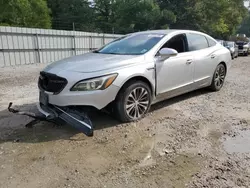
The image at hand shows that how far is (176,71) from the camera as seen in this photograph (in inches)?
176

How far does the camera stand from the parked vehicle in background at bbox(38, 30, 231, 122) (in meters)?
3.41

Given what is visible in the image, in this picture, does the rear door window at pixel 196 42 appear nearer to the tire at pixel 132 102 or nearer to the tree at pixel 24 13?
the tire at pixel 132 102

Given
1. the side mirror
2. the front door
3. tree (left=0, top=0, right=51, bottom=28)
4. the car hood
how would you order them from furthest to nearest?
tree (left=0, top=0, right=51, bottom=28) → the front door → the side mirror → the car hood

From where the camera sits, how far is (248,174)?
2.57m

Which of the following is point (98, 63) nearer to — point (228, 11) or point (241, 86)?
point (241, 86)

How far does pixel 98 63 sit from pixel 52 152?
4.73 feet

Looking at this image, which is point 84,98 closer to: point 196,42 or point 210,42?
point 196,42

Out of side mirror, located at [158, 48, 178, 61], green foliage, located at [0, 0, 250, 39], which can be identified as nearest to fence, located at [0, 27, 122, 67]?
side mirror, located at [158, 48, 178, 61]

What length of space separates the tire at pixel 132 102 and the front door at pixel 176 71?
323mm

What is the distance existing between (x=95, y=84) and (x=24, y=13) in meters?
26.6

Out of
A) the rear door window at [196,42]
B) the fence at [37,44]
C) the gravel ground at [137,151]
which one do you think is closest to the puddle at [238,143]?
the gravel ground at [137,151]

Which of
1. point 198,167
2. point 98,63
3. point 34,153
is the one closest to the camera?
point 198,167

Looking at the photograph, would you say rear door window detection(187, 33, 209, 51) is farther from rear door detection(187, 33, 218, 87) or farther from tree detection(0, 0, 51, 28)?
tree detection(0, 0, 51, 28)

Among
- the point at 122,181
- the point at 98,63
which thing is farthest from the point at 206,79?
the point at 122,181
